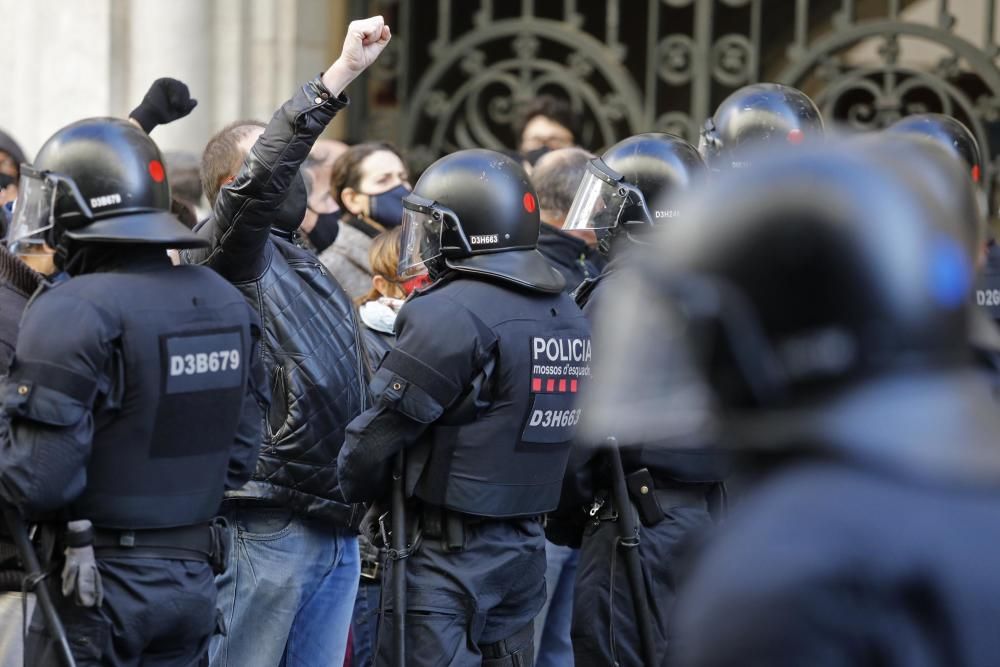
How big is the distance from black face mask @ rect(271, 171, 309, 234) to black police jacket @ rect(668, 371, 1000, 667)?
2.67m

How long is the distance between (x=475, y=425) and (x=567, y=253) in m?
1.71

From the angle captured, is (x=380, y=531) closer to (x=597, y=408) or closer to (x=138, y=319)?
(x=138, y=319)

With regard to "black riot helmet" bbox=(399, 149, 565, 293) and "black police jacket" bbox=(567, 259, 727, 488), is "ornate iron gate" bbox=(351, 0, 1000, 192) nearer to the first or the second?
"black police jacket" bbox=(567, 259, 727, 488)

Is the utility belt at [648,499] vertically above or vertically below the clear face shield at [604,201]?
below

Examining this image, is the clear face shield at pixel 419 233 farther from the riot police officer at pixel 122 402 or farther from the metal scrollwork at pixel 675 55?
the metal scrollwork at pixel 675 55

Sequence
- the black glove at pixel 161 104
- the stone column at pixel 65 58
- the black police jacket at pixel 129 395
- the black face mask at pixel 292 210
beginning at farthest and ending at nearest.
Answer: the stone column at pixel 65 58 < the black glove at pixel 161 104 < the black face mask at pixel 292 210 < the black police jacket at pixel 129 395

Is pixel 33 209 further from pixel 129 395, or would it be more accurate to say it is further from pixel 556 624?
pixel 556 624

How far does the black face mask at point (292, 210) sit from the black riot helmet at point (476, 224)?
34 centimetres

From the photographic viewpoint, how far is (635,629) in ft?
12.9

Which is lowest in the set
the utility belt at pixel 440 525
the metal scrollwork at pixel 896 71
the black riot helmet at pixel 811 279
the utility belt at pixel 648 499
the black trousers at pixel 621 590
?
the black trousers at pixel 621 590

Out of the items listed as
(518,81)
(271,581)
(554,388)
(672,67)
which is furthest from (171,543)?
(672,67)

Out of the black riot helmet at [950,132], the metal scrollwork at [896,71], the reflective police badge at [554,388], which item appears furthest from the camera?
the metal scrollwork at [896,71]

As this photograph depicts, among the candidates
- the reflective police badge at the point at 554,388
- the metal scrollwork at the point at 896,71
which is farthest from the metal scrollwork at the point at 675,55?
the reflective police badge at the point at 554,388

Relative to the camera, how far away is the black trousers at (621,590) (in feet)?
12.9
